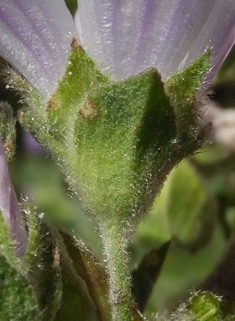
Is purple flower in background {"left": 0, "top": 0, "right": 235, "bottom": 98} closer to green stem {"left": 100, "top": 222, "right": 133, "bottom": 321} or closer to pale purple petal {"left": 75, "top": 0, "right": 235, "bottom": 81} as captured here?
pale purple petal {"left": 75, "top": 0, "right": 235, "bottom": 81}

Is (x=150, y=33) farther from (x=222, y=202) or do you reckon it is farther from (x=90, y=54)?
(x=222, y=202)

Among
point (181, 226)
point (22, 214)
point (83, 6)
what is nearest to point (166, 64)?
point (83, 6)

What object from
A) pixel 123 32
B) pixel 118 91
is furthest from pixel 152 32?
pixel 118 91

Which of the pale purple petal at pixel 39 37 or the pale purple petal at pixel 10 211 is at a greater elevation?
the pale purple petal at pixel 39 37

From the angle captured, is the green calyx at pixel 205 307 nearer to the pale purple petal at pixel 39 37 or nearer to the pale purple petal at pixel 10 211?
the pale purple petal at pixel 10 211

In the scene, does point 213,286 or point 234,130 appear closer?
point 213,286

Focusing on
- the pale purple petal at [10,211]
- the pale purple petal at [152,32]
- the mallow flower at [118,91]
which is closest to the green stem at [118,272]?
the mallow flower at [118,91]

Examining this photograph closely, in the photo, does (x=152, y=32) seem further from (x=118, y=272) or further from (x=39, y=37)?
(x=118, y=272)
